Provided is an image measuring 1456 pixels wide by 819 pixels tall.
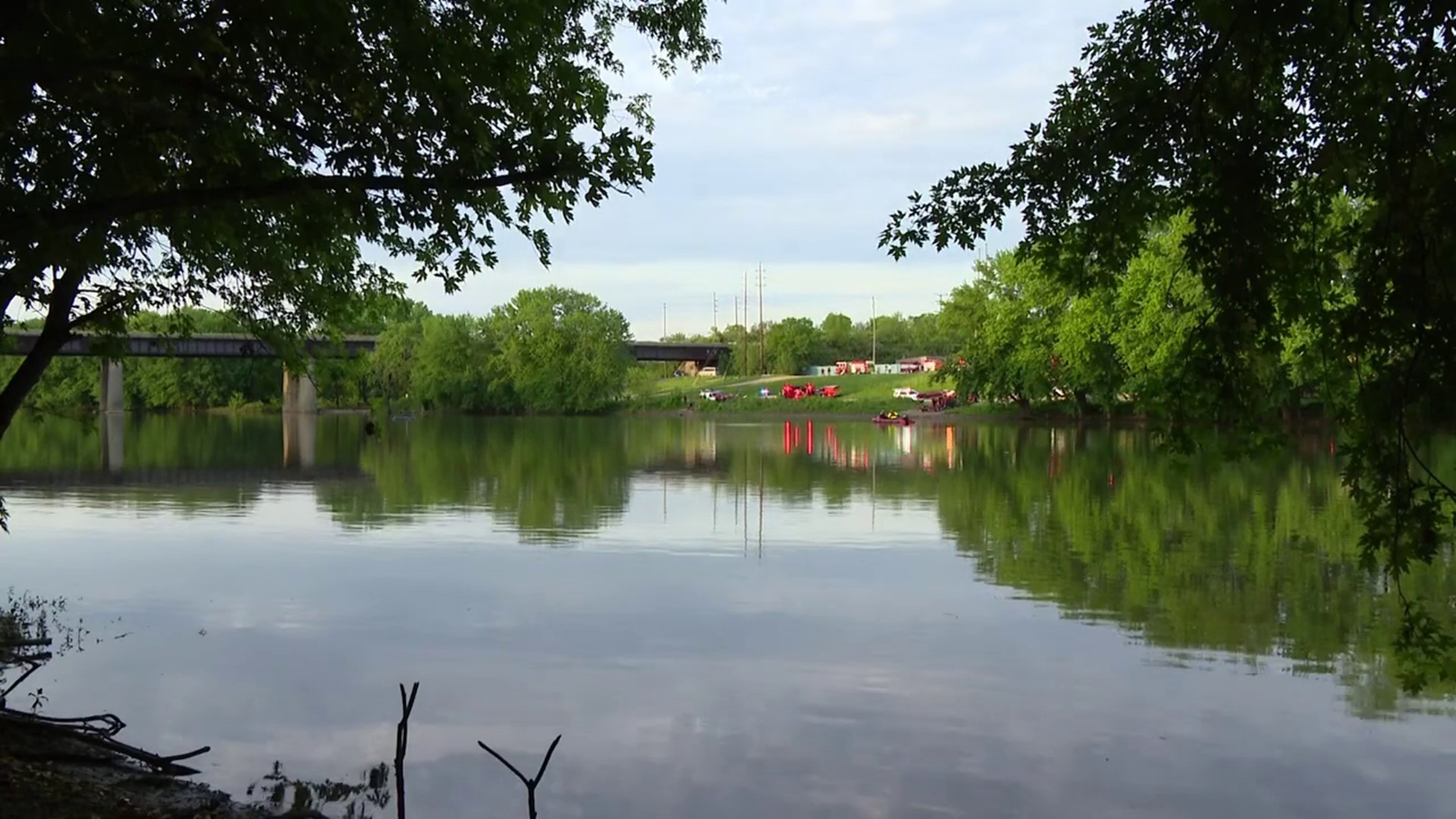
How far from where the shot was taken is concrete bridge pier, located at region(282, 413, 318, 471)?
145ft

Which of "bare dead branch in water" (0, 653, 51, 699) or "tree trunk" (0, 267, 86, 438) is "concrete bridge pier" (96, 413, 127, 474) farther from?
"tree trunk" (0, 267, 86, 438)

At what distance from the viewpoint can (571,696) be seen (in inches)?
459

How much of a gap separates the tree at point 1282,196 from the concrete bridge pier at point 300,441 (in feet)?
119

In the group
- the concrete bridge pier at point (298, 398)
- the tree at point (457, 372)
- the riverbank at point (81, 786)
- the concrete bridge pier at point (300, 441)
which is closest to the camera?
the riverbank at point (81, 786)

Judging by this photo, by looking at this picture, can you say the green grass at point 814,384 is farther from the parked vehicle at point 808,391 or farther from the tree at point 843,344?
the tree at point 843,344

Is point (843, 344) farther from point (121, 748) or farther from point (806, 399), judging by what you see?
point (121, 748)

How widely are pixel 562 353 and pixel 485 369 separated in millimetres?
8817

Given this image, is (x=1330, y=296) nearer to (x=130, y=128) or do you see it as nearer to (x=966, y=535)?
(x=130, y=128)

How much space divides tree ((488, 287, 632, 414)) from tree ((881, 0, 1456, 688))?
113 meters

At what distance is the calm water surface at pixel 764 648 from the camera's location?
9.54 metres

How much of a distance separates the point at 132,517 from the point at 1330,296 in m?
24.3

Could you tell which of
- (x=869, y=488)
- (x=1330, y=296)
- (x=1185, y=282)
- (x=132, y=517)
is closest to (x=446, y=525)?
(x=132, y=517)

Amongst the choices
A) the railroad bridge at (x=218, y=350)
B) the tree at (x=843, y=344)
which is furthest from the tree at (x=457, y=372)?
the tree at (x=843, y=344)

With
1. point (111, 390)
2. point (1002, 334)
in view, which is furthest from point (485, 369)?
point (1002, 334)
